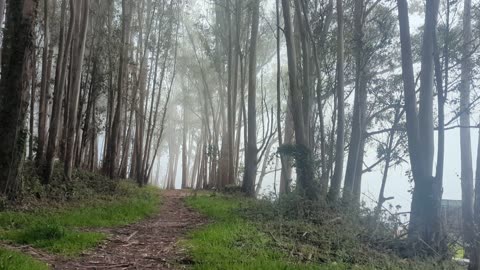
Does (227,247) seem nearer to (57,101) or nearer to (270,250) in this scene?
(270,250)

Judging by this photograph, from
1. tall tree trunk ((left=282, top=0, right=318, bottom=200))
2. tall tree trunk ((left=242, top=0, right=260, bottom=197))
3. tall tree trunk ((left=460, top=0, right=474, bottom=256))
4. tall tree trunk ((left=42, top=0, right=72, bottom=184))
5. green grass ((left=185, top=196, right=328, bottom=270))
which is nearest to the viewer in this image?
green grass ((left=185, top=196, right=328, bottom=270))

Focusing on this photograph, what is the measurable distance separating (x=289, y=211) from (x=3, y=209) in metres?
5.40

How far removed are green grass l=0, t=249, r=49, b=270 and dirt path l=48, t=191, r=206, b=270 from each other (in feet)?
1.01

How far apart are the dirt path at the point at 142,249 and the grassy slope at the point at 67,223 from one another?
0.25 metres

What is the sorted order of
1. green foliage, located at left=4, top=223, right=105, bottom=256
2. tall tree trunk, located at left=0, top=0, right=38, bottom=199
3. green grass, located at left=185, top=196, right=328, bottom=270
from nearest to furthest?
1. green grass, located at left=185, top=196, right=328, bottom=270
2. green foliage, located at left=4, top=223, right=105, bottom=256
3. tall tree trunk, located at left=0, top=0, right=38, bottom=199

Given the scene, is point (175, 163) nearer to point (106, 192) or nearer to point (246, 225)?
point (106, 192)

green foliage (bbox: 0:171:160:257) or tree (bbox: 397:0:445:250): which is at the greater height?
tree (bbox: 397:0:445:250)

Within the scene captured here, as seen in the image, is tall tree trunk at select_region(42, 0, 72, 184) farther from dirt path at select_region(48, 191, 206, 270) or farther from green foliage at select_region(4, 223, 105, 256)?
green foliage at select_region(4, 223, 105, 256)

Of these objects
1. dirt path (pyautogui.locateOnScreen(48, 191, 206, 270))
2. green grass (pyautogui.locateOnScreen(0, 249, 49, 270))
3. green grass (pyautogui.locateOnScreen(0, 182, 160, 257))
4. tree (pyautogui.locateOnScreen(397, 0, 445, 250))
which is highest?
tree (pyautogui.locateOnScreen(397, 0, 445, 250))

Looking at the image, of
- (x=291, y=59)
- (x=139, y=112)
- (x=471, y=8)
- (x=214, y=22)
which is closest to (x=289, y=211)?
(x=291, y=59)

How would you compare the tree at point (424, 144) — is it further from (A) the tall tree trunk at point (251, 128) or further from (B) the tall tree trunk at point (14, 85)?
(A) the tall tree trunk at point (251, 128)

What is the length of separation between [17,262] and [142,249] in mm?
1783

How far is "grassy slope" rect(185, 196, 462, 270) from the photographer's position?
185 inches

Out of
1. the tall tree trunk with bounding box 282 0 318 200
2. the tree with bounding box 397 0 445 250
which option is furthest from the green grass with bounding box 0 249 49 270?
the tall tree trunk with bounding box 282 0 318 200
